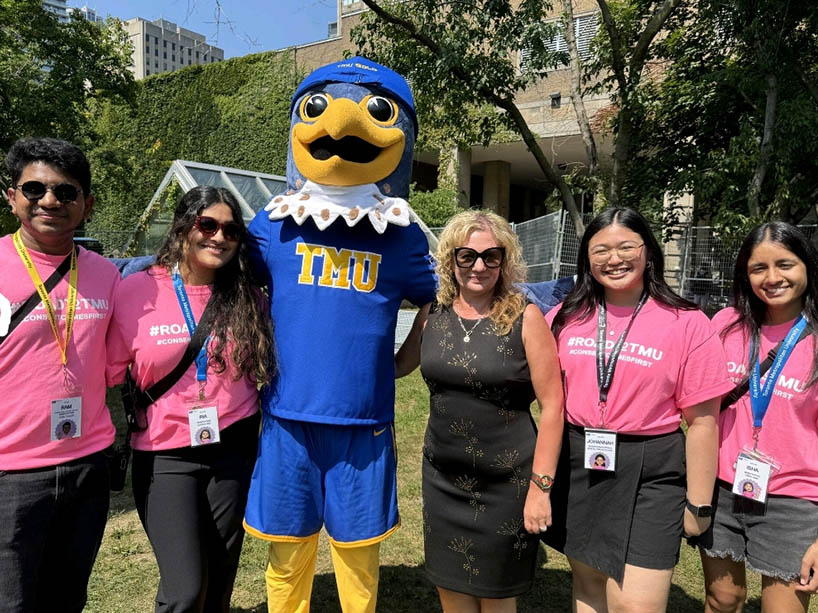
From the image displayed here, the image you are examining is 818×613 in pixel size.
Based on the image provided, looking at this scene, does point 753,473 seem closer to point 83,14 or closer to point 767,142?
point 767,142

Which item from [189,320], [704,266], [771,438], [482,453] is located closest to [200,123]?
[704,266]

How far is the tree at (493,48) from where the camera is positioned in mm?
7254

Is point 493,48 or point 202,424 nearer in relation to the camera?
point 202,424

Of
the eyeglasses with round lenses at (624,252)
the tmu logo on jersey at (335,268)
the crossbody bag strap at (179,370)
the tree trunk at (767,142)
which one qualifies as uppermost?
the tree trunk at (767,142)

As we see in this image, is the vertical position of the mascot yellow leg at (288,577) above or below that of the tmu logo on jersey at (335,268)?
below

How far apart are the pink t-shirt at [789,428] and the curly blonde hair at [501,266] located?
2.88ft

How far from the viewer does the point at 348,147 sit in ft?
8.94

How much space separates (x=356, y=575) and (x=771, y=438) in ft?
5.57

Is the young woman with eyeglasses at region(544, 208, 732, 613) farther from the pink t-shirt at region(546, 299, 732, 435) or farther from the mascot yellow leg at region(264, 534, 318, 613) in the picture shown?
the mascot yellow leg at region(264, 534, 318, 613)

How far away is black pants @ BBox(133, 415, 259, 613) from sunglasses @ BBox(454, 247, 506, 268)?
1073 millimetres

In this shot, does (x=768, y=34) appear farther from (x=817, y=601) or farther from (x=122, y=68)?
(x=122, y=68)

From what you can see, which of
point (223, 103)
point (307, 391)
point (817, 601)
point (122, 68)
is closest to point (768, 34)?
point (817, 601)

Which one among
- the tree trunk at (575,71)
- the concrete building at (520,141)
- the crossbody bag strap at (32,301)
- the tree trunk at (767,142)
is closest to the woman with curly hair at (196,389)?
the crossbody bag strap at (32,301)

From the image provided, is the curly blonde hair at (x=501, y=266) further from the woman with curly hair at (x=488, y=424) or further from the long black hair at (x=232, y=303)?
the long black hair at (x=232, y=303)
